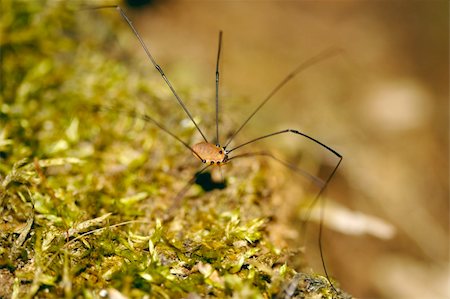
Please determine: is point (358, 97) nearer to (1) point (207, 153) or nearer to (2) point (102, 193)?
(1) point (207, 153)

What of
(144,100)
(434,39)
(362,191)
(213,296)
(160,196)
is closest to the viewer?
(213,296)

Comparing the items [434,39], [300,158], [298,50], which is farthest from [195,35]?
[434,39]

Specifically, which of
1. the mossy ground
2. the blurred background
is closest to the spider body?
the mossy ground

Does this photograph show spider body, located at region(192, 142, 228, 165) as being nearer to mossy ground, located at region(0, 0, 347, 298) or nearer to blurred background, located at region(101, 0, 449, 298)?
mossy ground, located at region(0, 0, 347, 298)

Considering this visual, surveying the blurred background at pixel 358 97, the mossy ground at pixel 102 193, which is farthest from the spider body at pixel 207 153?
the blurred background at pixel 358 97

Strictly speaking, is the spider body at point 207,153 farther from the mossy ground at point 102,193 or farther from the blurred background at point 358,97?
the blurred background at point 358,97

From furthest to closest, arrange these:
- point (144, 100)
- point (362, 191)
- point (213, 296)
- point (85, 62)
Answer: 1. point (362, 191)
2. point (85, 62)
3. point (144, 100)
4. point (213, 296)

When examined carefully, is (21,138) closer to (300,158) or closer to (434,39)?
(300,158)
